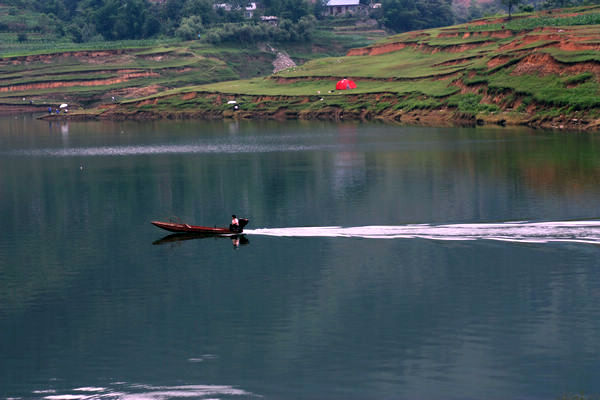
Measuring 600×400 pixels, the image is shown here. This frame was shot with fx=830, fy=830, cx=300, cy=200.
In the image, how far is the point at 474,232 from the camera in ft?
189

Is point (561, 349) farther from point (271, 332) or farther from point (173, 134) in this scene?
point (173, 134)

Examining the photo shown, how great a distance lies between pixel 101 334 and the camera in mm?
40344

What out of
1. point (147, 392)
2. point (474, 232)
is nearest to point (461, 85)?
point (474, 232)

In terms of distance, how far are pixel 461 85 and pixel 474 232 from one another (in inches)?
3822

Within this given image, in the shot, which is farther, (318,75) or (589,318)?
(318,75)

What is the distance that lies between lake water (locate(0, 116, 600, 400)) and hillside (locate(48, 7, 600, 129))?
129 ft

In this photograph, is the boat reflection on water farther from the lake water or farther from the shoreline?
the shoreline

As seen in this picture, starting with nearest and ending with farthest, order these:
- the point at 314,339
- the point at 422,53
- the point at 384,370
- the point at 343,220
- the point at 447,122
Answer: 1. the point at 384,370
2. the point at 314,339
3. the point at 343,220
4. the point at 447,122
5. the point at 422,53

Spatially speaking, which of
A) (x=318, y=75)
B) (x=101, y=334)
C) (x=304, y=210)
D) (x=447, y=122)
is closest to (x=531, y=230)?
(x=304, y=210)

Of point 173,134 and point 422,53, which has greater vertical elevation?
point 422,53

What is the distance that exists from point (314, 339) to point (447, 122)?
112102 millimetres

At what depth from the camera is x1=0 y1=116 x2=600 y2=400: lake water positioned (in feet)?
114

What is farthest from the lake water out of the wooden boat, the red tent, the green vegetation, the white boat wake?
the red tent

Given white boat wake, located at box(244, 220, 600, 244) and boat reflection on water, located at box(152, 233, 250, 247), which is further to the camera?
boat reflection on water, located at box(152, 233, 250, 247)
